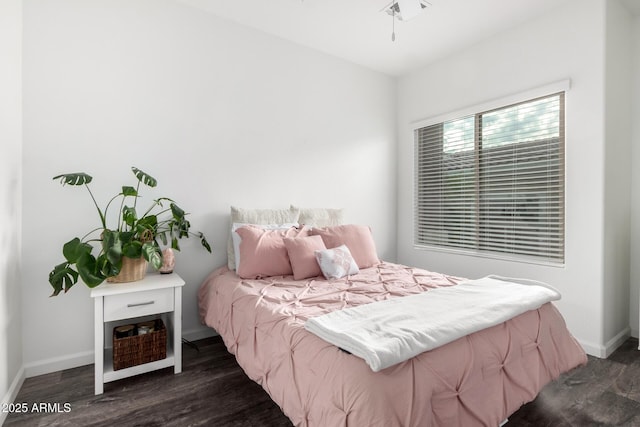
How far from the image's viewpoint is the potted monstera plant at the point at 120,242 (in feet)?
6.16

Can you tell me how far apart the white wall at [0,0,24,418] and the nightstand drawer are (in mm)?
494

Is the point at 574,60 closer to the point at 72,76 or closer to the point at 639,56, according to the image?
the point at 639,56

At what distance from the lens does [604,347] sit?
2455mm

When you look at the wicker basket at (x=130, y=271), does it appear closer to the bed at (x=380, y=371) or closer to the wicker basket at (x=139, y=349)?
the wicker basket at (x=139, y=349)

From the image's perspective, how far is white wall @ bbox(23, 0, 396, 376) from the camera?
7.12ft

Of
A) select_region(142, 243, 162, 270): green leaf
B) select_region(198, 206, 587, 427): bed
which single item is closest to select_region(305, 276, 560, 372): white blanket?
select_region(198, 206, 587, 427): bed

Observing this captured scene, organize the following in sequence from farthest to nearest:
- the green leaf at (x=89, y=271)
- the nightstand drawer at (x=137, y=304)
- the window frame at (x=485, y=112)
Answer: the window frame at (x=485, y=112), the nightstand drawer at (x=137, y=304), the green leaf at (x=89, y=271)

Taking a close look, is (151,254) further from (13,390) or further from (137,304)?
(13,390)

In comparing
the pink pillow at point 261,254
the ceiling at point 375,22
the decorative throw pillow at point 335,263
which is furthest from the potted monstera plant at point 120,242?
the ceiling at point 375,22

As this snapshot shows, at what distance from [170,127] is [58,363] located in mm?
1854

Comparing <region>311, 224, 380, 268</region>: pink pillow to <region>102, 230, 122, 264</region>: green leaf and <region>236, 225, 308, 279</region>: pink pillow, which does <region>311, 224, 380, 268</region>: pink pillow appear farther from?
<region>102, 230, 122, 264</region>: green leaf

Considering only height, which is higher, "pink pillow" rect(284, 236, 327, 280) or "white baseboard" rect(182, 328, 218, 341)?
"pink pillow" rect(284, 236, 327, 280)

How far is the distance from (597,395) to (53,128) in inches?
152

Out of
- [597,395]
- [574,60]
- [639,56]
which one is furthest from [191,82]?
[639,56]
